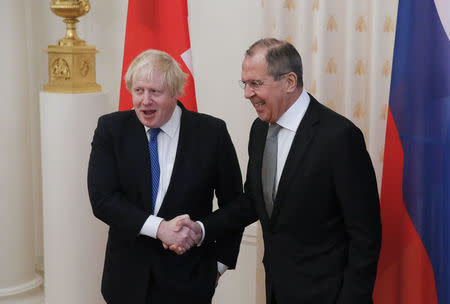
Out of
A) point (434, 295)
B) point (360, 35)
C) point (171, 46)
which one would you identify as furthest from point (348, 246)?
point (171, 46)

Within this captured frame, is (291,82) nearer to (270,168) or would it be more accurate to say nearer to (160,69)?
(270,168)

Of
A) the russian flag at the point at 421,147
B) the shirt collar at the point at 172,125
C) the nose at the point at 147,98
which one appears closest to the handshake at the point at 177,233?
the shirt collar at the point at 172,125

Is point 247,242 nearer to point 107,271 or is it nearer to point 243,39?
point 243,39

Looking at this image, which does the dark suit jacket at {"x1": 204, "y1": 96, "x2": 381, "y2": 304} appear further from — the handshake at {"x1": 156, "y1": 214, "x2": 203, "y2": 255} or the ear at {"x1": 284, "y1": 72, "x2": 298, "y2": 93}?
the handshake at {"x1": 156, "y1": 214, "x2": 203, "y2": 255}

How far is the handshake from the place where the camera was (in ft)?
7.65

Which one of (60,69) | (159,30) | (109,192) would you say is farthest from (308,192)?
(60,69)

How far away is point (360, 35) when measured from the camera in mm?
3162

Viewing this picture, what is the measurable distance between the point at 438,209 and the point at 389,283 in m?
0.54

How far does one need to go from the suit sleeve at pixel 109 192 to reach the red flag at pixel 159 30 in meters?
0.99

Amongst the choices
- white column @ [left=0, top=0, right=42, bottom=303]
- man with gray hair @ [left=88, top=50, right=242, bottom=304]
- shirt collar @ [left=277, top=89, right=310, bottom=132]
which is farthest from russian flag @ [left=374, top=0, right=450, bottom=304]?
white column @ [left=0, top=0, right=42, bottom=303]

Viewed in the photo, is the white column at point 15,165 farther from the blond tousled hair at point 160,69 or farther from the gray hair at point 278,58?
the gray hair at point 278,58

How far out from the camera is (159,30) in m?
3.51

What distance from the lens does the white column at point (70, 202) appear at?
11.7 ft

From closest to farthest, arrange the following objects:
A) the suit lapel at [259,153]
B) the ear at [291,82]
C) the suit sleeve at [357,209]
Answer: the suit sleeve at [357,209] → the ear at [291,82] → the suit lapel at [259,153]
